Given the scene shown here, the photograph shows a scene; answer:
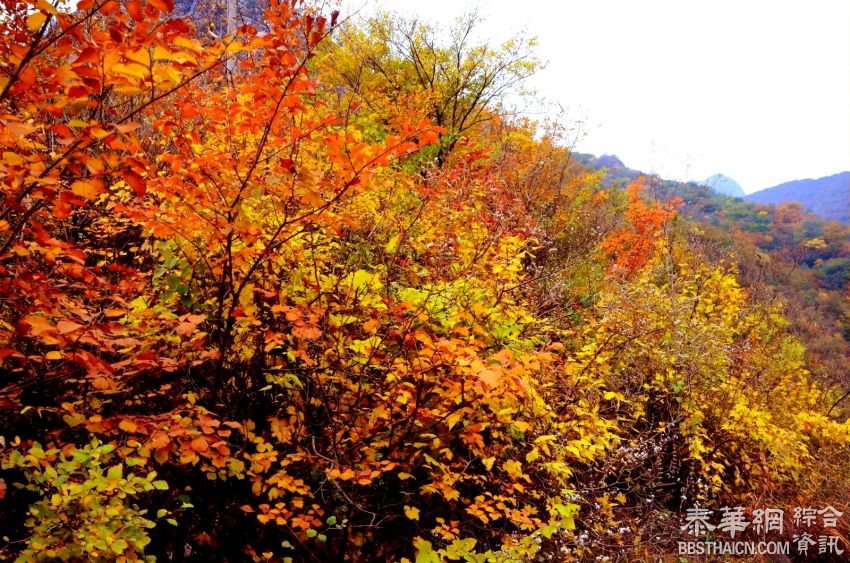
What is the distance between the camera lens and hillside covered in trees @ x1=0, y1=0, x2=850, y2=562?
2.27m

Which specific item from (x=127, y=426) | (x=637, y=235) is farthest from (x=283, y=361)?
(x=637, y=235)

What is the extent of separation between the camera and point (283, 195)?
343cm

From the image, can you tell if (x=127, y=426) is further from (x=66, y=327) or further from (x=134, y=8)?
(x=134, y=8)

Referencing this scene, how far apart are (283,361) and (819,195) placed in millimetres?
95538

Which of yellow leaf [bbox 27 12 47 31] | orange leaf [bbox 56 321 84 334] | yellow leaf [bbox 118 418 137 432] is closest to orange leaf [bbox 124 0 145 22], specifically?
yellow leaf [bbox 27 12 47 31]

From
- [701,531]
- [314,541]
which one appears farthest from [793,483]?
[314,541]

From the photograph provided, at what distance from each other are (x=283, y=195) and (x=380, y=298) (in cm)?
99

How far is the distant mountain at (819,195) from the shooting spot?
6750 centimetres

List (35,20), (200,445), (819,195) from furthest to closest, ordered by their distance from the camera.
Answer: (819,195), (200,445), (35,20)

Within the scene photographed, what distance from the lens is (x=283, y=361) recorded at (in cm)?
388

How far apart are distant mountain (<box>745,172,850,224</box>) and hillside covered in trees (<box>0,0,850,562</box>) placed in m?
71.2

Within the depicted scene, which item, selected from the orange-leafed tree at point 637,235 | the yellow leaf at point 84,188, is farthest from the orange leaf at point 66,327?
the orange-leafed tree at point 637,235

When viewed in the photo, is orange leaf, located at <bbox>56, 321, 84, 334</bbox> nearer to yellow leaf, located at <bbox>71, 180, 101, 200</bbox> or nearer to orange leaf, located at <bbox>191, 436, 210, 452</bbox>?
yellow leaf, located at <bbox>71, 180, 101, 200</bbox>

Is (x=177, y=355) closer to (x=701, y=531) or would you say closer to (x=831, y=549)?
(x=701, y=531)
